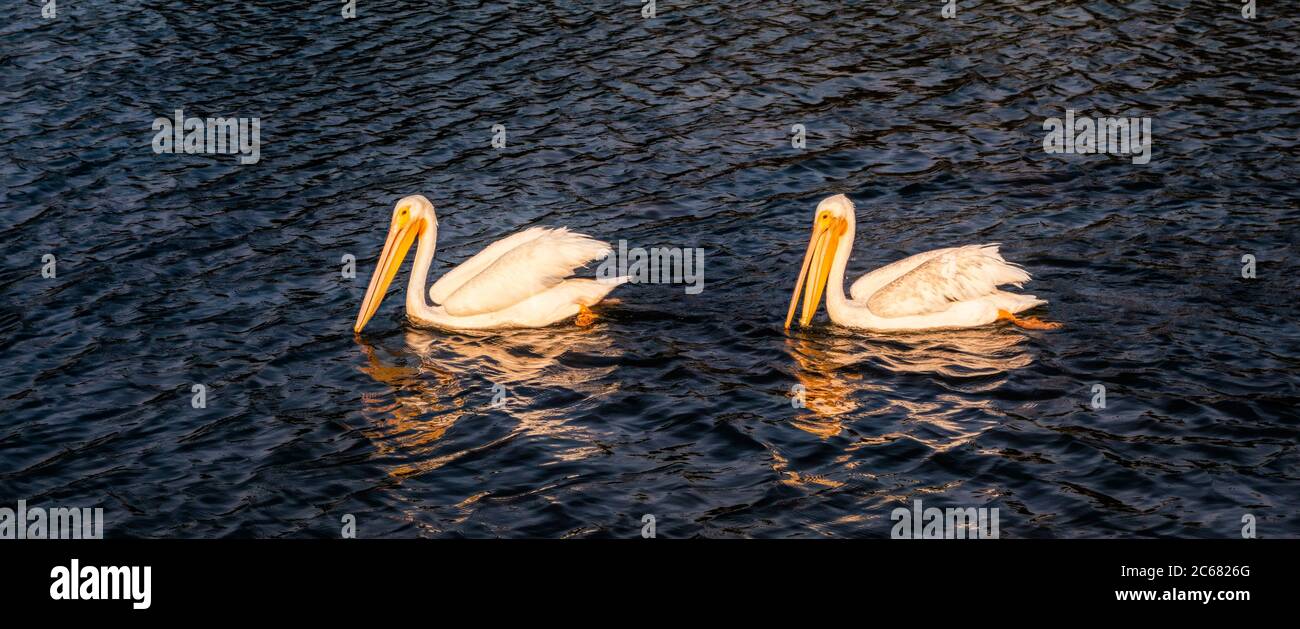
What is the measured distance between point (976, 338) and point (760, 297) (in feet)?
6.38

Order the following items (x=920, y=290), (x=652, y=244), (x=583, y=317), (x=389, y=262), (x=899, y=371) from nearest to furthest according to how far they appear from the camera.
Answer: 1. (x=899, y=371)
2. (x=920, y=290)
3. (x=583, y=317)
4. (x=389, y=262)
5. (x=652, y=244)

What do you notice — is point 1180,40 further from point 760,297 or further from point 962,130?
point 760,297

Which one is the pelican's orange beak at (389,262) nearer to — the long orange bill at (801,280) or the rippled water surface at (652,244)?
the rippled water surface at (652,244)

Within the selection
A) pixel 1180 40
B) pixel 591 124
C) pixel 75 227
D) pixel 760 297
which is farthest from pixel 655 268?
pixel 1180 40

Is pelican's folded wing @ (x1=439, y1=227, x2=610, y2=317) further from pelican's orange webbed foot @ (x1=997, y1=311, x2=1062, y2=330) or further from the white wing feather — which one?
pelican's orange webbed foot @ (x1=997, y1=311, x2=1062, y2=330)

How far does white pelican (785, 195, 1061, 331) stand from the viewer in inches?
452

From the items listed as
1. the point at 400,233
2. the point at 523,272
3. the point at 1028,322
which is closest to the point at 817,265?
the point at 1028,322

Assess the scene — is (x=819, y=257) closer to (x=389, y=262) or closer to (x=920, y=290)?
(x=920, y=290)

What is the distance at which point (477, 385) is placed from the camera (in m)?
11.2

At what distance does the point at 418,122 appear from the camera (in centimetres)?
1719

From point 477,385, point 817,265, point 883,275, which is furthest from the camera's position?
point 883,275

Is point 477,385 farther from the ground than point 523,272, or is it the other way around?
point 523,272

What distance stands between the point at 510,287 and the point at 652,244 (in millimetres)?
2032

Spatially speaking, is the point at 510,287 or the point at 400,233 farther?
the point at 400,233
